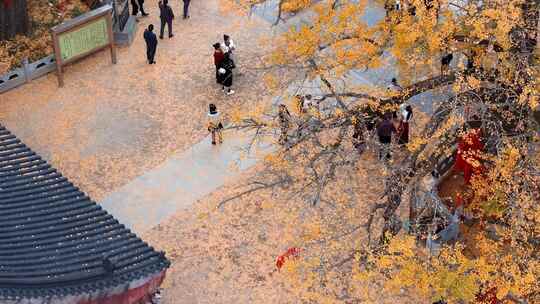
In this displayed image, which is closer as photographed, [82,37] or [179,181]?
[179,181]

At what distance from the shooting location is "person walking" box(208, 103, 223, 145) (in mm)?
18406

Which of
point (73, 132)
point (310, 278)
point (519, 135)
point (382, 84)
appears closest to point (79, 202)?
point (310, 278)

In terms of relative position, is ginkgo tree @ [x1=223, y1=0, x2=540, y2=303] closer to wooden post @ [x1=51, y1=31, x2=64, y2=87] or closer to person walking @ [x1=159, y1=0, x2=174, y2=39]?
person walking @ [x1=159, y1=0, x2=174, y2=39]

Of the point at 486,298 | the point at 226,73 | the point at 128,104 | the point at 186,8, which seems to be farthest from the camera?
the point at 186,8

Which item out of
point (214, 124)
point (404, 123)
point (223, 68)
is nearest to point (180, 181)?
point (214, 124)

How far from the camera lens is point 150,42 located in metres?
20.6

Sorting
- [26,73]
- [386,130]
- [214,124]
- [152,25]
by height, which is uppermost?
[152,25]

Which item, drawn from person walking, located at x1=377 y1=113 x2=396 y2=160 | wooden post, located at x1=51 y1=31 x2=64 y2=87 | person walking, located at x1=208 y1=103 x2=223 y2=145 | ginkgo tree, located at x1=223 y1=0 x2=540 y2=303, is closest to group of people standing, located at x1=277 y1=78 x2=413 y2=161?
person walking, located at x1=377 y1=113 x2=396 y2=160

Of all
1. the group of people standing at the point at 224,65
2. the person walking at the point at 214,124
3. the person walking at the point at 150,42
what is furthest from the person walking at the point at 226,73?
the person walking at the point at 150,42

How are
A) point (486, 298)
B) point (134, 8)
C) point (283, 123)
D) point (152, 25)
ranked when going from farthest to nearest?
point (134, 8), point (152, 25), point (283, 123), point (486, 298)

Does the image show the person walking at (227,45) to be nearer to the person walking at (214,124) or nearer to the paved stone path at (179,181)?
the person walking at (214,124)

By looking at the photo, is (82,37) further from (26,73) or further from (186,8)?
(186,8)

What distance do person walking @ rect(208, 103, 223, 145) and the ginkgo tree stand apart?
5.53ft

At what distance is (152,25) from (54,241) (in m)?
9.62
